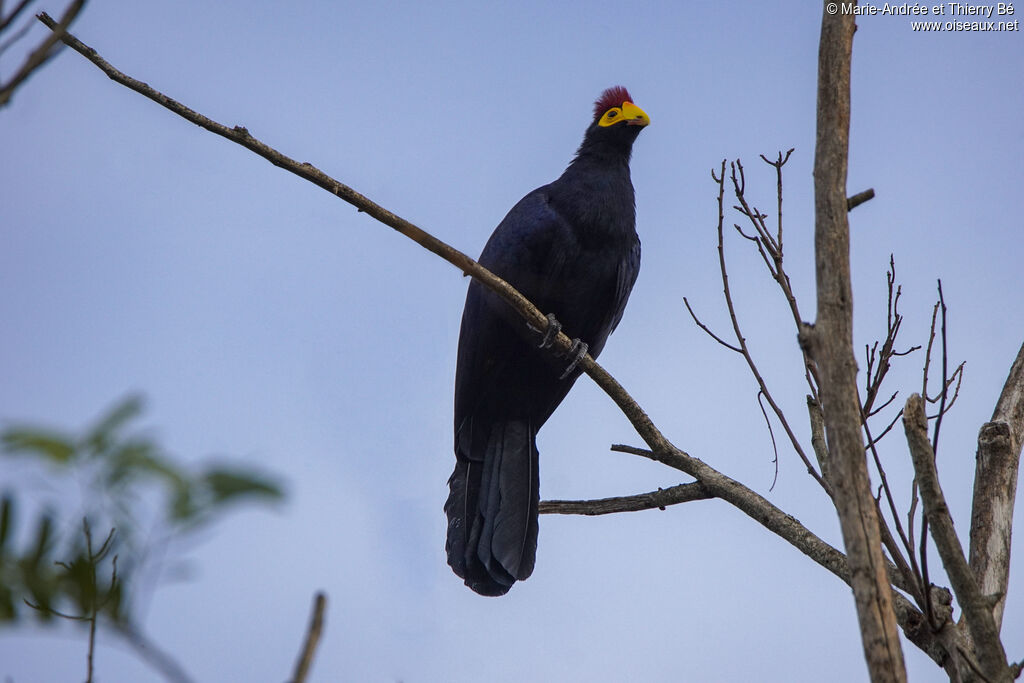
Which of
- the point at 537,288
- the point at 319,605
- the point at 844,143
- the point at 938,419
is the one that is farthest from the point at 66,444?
the point at 537,288

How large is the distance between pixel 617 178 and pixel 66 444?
4297 mm

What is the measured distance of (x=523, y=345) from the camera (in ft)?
15.5

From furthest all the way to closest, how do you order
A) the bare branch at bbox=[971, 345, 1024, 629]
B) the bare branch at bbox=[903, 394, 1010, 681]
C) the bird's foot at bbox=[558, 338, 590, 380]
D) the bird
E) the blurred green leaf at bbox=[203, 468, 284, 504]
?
the bird → the bird's foot at bbox=[558, 338, 590, 380] → the bare branch at bbox=[971, 345, 1024, 629] → the bare branch at bbox=[903, 394, 1010, 681] → the blurred green leaf at bbox=[203, 468, 284, 504]

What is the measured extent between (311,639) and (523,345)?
3.73 metres

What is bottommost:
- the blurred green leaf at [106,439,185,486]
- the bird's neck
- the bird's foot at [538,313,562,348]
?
the blurred green leaf at [106,439,185,486]

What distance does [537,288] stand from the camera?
4.63 meters

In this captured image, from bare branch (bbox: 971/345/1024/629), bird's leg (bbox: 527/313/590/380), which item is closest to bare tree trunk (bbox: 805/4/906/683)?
bare branch (bbox: 971/345/1024/629)

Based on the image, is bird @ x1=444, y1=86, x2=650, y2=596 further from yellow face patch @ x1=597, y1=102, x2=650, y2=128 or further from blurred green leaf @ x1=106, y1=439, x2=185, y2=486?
blurred green leaf @ x1=106, y1=439, x2=185, y2=486

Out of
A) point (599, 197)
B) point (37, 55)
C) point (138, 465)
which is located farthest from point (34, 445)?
point (599, 197)

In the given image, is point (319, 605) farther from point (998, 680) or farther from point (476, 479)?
point (476, 479)

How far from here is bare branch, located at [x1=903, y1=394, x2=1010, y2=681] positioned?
2.51 meters

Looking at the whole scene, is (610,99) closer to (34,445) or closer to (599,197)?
(599,197)

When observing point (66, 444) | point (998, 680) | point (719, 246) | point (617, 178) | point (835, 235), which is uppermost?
point (617, 178)

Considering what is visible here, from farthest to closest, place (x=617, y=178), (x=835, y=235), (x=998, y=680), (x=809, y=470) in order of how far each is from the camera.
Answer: (x=617, y=178)
(x=809, y=470)
(x=998, y=680)
(x=835, y=235)
